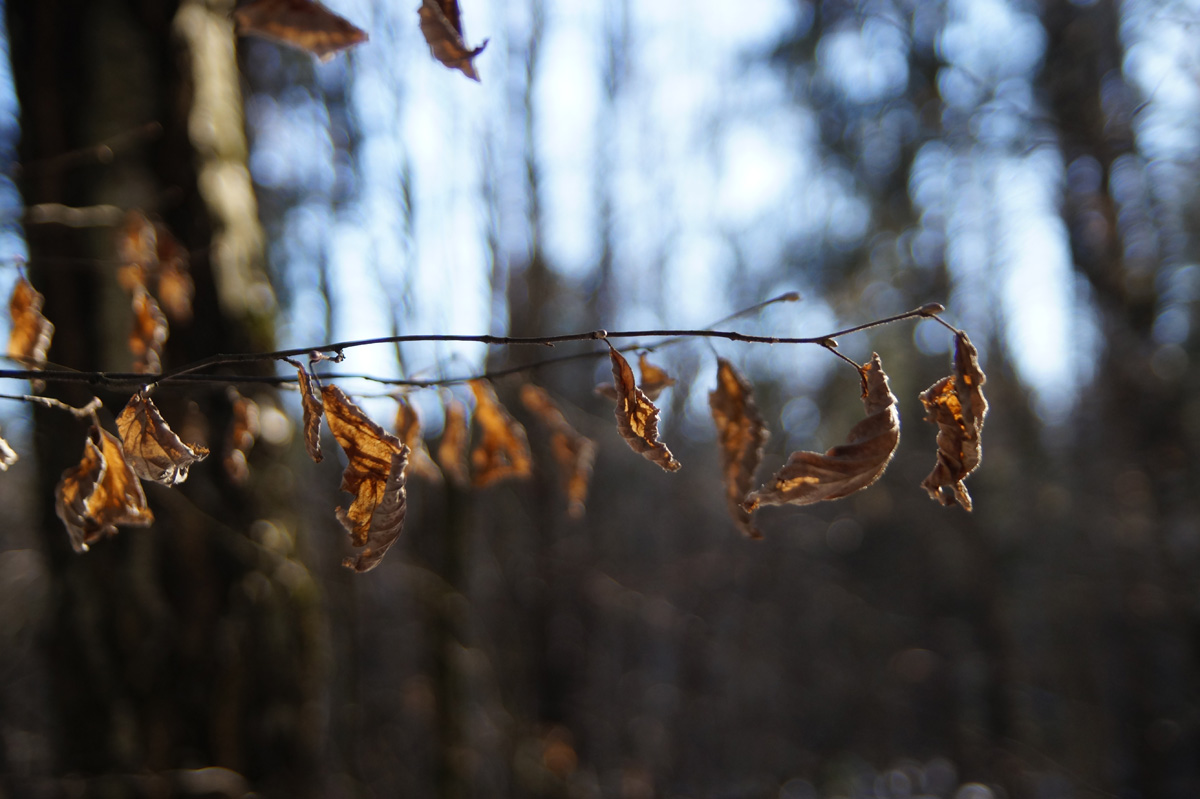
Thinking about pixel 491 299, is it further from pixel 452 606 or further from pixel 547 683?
pixel 547 683

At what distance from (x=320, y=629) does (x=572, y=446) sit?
48.8 inches

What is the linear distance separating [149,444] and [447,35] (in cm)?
65

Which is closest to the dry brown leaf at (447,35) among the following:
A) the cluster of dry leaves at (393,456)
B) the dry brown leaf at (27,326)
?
the cluster of dry leaves at (393,456)

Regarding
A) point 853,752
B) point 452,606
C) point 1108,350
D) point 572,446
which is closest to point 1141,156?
point 1108,350

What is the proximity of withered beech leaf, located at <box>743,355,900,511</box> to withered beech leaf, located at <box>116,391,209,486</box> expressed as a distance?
2.25 feet

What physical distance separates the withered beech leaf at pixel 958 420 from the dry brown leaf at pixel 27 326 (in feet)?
4.45

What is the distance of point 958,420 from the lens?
85cm

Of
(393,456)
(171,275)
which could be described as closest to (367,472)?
(393,456)

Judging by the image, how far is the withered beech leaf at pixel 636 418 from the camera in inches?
33.8

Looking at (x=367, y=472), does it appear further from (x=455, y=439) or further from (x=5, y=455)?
(x=455, y=439)

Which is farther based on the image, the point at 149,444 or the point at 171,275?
the point at 171,275

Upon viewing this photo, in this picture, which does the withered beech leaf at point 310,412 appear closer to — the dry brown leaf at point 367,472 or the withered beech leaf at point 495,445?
the dry brown leaf at point 367,472

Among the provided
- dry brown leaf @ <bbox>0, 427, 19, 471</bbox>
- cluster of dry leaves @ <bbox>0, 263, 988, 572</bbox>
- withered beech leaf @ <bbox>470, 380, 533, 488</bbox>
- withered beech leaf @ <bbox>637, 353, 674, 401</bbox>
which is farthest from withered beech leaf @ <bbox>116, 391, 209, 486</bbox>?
withered beech leaf @ <bbox>637, 353, 674, 401</bbox>

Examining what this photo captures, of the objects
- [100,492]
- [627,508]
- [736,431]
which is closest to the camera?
[100,492]
